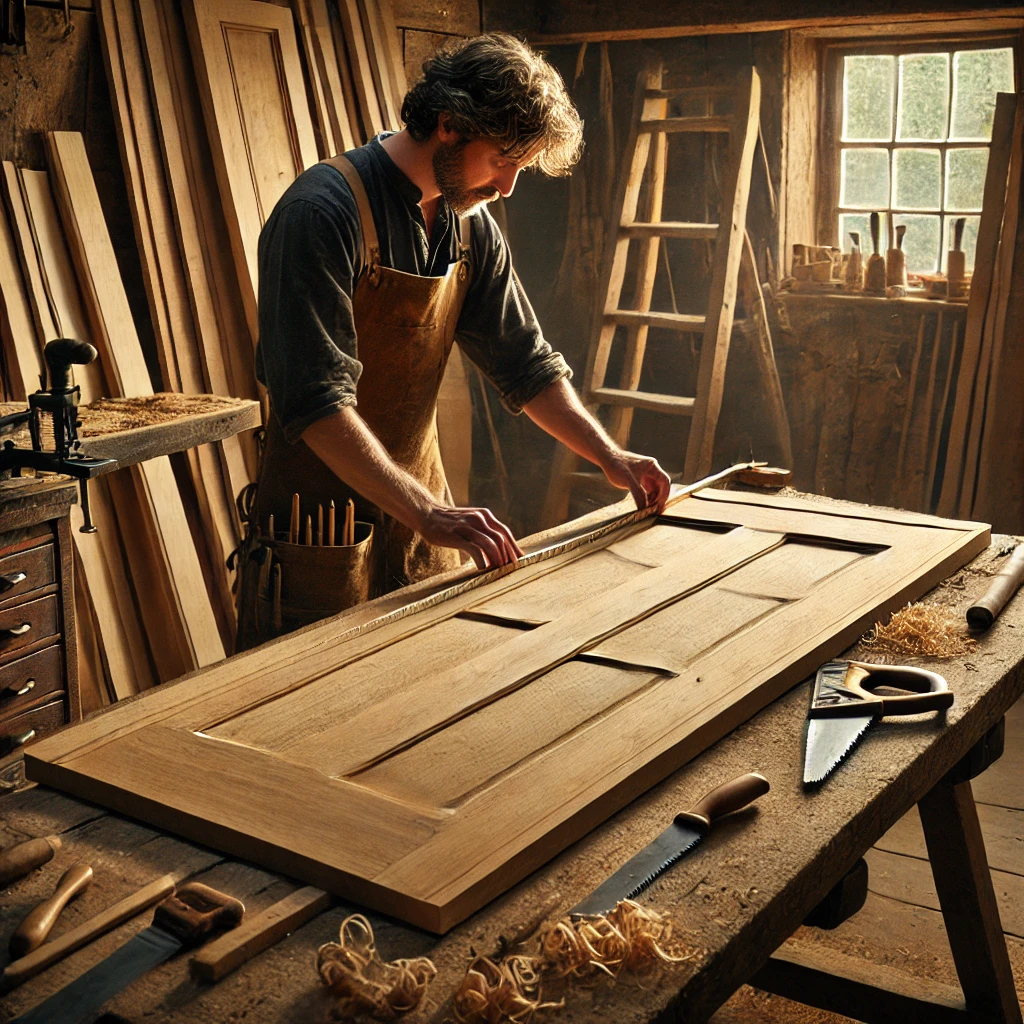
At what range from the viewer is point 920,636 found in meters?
2.04

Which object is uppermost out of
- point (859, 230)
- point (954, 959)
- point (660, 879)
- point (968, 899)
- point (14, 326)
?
point (14, 326)

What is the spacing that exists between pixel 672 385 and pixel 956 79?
1.76 meters

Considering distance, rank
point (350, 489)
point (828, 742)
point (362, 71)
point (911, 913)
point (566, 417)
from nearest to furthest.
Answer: point (828, 742), point (350, 489), point (566, 417), point (911, 913), point (362, 71)

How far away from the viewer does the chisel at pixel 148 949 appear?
1.11 meters

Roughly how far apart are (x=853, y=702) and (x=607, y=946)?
71 cm

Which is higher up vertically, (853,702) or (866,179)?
(866,179)

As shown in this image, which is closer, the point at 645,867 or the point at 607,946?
the point at 607,946

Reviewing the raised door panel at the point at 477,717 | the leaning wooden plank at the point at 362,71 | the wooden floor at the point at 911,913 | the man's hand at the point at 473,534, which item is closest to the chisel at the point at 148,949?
the raised door panel at the point at 477,717

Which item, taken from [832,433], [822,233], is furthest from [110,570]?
[822,233]

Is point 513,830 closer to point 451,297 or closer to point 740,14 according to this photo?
point 451,297

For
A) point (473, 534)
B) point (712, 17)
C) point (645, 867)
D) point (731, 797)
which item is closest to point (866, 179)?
point (712, 17)

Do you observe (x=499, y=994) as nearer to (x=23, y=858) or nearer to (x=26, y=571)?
(x=23, y=858)

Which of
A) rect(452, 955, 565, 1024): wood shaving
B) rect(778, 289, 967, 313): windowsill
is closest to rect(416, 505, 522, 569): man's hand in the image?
rect(452, 955, 565, 1024): wood shaving

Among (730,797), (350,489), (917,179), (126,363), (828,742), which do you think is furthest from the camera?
(917,179)
